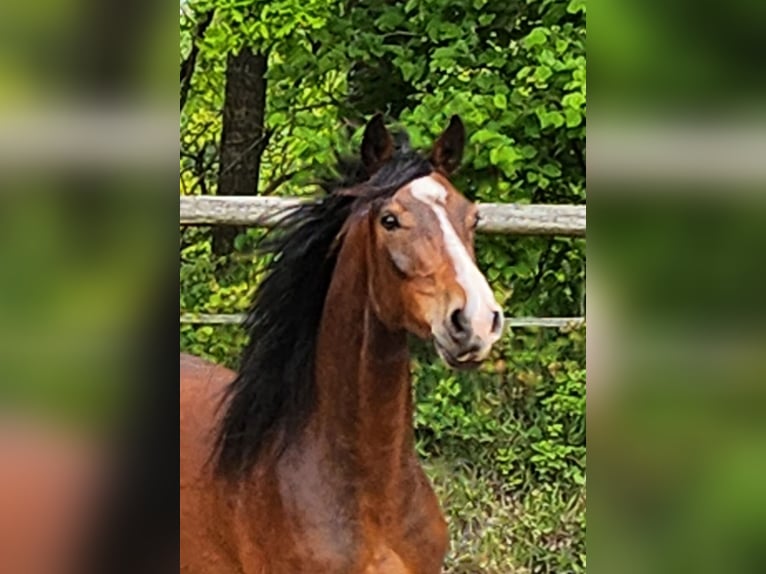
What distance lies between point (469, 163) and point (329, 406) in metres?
0.25

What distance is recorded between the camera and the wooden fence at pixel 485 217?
80 centimetres

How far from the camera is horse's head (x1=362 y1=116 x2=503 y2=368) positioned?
2.31ft

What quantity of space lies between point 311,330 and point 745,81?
19.7 inches

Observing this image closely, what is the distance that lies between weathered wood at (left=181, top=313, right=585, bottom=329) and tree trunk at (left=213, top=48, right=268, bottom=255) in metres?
0.06

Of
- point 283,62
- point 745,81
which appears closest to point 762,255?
point 745,81

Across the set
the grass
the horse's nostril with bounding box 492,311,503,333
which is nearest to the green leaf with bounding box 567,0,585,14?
the horse's nostril with bounding box 492,311,503,333

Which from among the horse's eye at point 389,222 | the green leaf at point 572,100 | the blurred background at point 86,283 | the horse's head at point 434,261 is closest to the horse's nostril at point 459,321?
the horse's head at point 434,261

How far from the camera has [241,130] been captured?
0.81 meters

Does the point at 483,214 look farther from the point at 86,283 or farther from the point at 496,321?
the point at 86,283

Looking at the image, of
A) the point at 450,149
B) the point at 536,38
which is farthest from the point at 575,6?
the point at 450,149

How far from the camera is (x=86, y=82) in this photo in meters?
0.36

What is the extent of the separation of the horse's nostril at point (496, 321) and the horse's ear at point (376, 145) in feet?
0.57

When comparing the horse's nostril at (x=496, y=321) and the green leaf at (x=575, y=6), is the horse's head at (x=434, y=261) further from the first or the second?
the green leaf at (x=575, y=6)

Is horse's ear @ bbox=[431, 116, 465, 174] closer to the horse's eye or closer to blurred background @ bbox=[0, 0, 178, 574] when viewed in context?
the horse's eye
